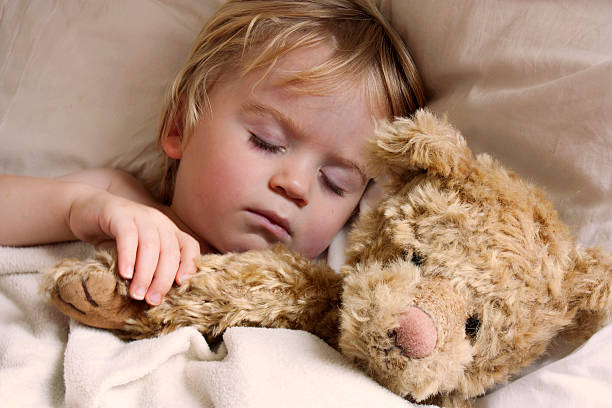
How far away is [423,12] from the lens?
1.15m

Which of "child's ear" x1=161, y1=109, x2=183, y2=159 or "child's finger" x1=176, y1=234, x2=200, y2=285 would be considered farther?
"child's ear" x1=161, y1=109, x2=183, y2=159

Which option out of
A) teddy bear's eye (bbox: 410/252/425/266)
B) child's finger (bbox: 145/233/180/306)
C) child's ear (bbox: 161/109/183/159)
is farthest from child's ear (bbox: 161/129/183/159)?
teddy bear's eye (bbox: 410/252/425/266)

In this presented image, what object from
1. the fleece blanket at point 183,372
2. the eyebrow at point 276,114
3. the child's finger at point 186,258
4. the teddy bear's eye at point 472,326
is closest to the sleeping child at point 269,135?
the eyebrow at point 276,114

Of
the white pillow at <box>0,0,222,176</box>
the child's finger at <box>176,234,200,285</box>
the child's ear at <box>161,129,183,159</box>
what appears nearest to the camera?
the child's finger at <box>176,234,200,285</box>

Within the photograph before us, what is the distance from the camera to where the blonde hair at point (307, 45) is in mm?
1135

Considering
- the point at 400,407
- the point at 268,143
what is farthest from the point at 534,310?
the point at 268,143

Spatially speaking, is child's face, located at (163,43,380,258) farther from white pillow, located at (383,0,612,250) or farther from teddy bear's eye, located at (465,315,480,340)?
teddy bear's eye, located at (465,315,480,340)

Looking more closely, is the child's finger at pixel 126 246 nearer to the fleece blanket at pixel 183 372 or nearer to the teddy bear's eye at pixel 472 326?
the fleece blanket at pixel 183 372

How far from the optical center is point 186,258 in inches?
33.0

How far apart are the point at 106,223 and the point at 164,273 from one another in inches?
6.5

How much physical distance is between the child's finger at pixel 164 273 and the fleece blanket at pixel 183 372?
6cm

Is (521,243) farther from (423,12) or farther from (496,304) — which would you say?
(423,12)

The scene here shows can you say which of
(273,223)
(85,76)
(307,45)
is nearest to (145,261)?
(273,223)

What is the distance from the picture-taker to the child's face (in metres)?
1.04
